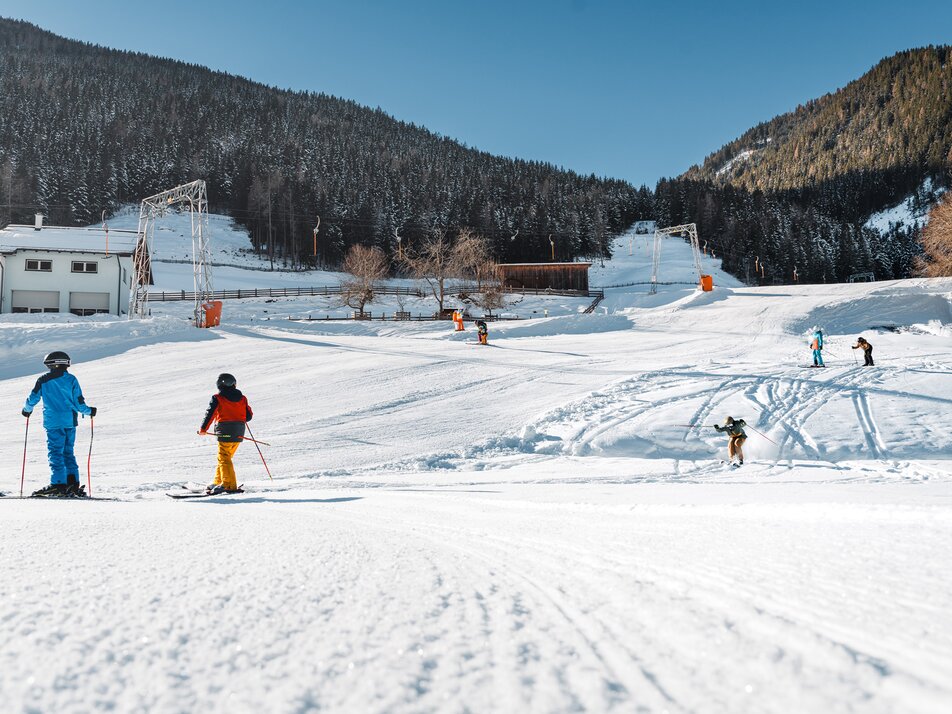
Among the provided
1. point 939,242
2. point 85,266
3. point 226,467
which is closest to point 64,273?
point 85,266

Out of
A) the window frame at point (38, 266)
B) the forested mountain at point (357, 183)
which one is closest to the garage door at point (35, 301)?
the window frame at point (38, 266)

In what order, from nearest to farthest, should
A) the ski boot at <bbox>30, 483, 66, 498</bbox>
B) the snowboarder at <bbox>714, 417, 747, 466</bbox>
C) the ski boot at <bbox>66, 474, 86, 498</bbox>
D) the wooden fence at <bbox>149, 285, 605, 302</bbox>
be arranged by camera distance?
the ski boot at <bbox>30, 483, 66, 498</bbox> < the ski boot at <bbox>66, 474, 86, 498</bbox> < the snowboarder at <bbox>714, 417, 747, 466</bbox> < the wooden fence at <bbox>149, 285, 605, 302</bbox>

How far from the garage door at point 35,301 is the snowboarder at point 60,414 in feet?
140

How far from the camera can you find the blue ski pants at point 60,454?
6934mm

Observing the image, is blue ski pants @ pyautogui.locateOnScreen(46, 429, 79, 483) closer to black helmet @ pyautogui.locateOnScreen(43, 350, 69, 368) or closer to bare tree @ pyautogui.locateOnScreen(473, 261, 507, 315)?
black helmet @ pyautogui.locateOnScreen(43, 350, 69, 368)

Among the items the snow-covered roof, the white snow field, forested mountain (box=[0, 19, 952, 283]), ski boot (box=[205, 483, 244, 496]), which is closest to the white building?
the snow-covered roof

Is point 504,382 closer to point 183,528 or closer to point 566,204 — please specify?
point 183,528

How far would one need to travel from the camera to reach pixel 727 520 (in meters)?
3.68

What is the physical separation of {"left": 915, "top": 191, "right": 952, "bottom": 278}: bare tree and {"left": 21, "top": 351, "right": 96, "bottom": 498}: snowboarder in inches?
1885

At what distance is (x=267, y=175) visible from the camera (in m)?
104

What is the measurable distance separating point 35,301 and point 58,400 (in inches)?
1729

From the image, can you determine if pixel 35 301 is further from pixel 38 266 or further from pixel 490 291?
pixel 490 291

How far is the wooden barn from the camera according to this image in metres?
69.2

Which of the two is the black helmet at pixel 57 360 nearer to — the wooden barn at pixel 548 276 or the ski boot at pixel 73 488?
the ski boot at pixel 73 488
